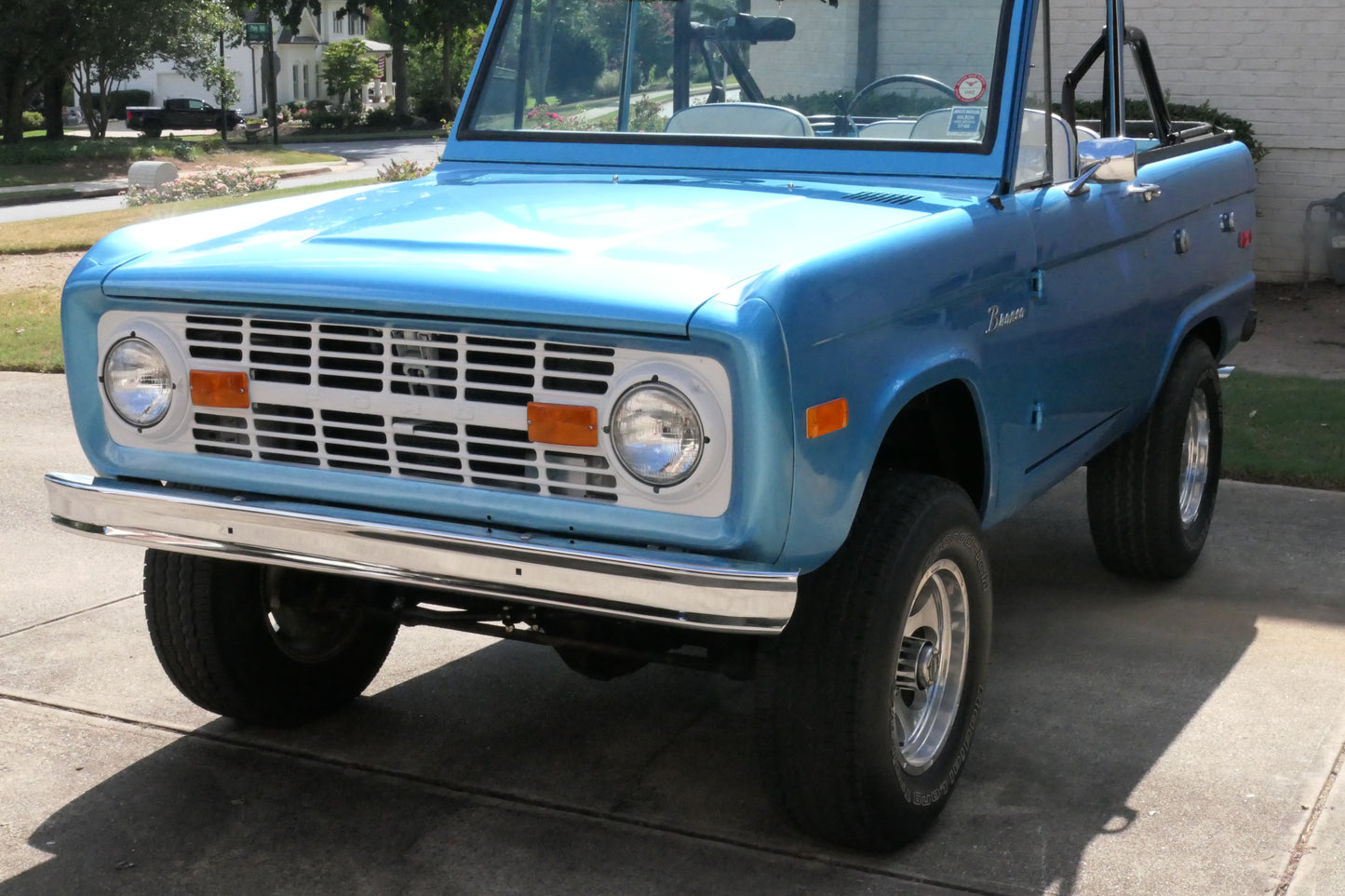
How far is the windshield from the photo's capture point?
417 cm

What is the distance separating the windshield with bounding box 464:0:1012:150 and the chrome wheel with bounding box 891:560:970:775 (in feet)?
4.12

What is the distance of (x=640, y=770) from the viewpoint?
3.90 metres

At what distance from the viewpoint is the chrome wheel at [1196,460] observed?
544 centimetres

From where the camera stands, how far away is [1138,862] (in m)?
3.36

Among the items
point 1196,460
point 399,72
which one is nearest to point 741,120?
point 1196,460

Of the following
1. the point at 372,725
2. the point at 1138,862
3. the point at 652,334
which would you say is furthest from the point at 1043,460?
the point at 372,725

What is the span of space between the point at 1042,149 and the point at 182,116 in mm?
55095

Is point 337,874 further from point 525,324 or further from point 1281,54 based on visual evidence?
point 1281,54

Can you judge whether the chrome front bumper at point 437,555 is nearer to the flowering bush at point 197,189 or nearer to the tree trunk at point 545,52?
the tree trunk at point 545,52

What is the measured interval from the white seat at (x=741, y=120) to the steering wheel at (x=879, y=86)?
3.9 inches

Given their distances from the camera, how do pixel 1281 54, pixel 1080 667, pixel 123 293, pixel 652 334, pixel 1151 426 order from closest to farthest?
pixel 652 334
pixel 123 293
pixel 1080 667
pixel 1151 426
pixel 1281 54

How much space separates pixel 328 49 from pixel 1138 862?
6239cm

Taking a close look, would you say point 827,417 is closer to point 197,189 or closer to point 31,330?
point 31,330

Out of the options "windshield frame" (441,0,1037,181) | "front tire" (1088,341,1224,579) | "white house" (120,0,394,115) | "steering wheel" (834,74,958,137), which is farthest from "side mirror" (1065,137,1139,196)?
"white house" (120,0,394,115)
